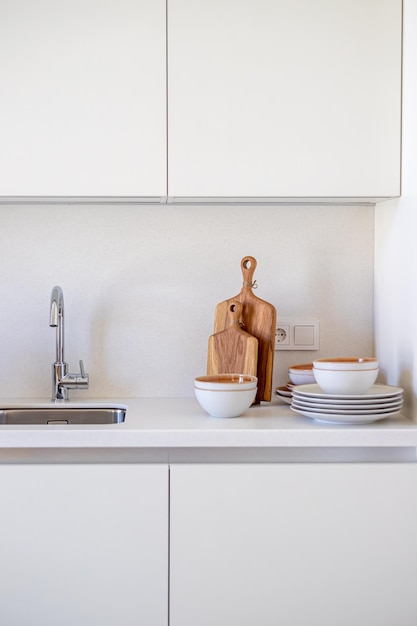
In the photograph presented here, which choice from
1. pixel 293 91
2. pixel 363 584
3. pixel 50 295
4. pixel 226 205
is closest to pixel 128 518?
pixel 363 584

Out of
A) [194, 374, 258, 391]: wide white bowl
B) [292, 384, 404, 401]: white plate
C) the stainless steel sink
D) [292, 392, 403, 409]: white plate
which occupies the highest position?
[194, 374, 258, 391]: wide white bowl

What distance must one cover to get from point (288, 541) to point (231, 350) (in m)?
0.59

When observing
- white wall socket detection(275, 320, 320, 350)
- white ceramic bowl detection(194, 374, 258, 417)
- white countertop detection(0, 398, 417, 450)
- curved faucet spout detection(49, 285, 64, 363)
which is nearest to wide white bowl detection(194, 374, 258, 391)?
white ceramic bowl detection(194, 374, 258, 417)

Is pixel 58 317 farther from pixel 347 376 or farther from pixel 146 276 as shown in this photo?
pixel 347 376

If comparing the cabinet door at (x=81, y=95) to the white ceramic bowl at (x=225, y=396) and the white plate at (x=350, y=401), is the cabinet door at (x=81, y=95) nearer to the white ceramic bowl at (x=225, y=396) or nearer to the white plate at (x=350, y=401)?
the white ceramic bowl at (x=225, y=396)

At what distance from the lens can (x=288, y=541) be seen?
1917mm

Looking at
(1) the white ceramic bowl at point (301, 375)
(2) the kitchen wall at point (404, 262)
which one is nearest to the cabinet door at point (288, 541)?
(2) the kitchen wall at point (404, 262)

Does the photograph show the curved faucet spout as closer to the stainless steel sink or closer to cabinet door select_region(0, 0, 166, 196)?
the stainless steel sink

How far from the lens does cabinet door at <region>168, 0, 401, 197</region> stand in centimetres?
209

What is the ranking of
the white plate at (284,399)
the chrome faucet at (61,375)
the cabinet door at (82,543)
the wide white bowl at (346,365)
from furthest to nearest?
the chrome faucet at (61,375)
the white plate at (284,399)
the wide white bowl at (346,365)
the cabinet door at (82,543)

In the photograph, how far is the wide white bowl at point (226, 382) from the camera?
6.59ft

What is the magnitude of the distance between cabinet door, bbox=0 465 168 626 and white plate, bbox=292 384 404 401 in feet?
1.40

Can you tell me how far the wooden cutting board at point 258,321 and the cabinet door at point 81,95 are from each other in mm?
442

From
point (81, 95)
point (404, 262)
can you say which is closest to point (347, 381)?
point (404, 262)
